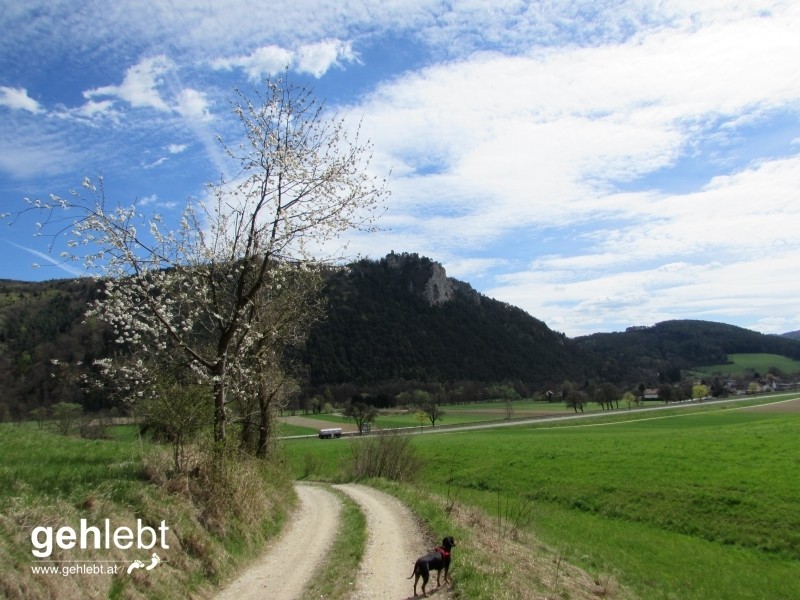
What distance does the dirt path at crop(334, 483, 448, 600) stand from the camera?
33.6 feet

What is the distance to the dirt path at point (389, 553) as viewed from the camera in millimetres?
10234

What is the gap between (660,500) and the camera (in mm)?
29500

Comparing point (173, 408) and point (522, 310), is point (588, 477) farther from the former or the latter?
point (522, 310)

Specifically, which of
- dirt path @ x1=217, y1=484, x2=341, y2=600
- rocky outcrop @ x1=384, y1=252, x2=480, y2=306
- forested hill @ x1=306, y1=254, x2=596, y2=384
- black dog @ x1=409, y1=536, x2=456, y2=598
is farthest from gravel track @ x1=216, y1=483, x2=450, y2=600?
rocky outcrop @ x1=384, y1=252, x2=480, y2=306

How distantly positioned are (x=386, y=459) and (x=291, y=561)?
76.5 feet

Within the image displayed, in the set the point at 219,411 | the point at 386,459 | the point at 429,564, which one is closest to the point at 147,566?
the point at 429,564

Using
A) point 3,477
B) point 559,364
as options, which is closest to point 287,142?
point 3,477

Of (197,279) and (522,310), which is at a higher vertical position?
(522,310)

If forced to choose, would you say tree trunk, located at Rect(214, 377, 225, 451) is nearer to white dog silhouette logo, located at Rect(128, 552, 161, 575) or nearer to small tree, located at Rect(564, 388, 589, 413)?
white dog silhouette logo, located at Rect(128, 552, 161, 575)

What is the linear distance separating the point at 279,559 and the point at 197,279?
7.29 meters

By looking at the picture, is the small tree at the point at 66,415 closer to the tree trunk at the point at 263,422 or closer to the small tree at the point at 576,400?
the tree trunk at the point at 263,422

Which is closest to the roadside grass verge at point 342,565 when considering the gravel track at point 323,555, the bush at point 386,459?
the gravel track at point 323,555

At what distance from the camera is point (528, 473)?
1523 inches

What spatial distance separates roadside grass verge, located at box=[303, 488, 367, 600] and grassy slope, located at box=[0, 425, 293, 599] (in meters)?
1.71
